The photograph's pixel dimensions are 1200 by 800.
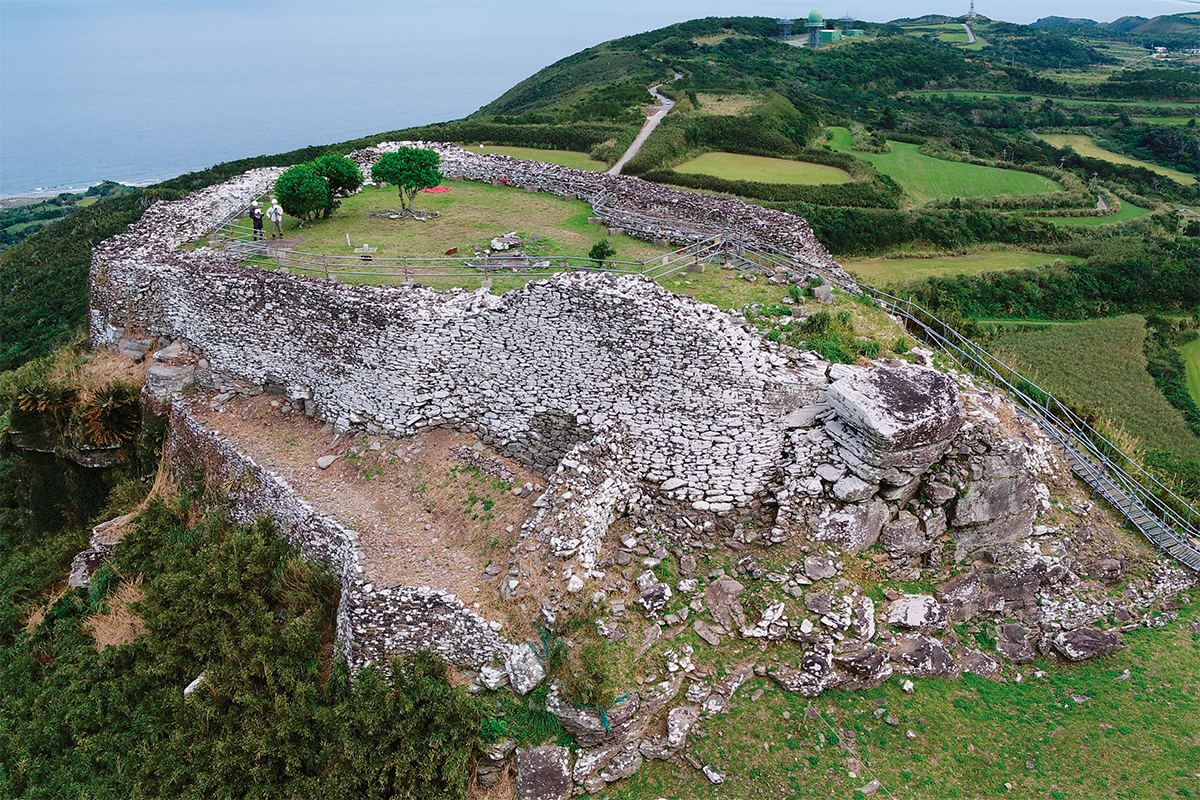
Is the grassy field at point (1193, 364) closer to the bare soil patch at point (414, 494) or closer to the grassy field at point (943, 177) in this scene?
the grassy field at point (943, 177)

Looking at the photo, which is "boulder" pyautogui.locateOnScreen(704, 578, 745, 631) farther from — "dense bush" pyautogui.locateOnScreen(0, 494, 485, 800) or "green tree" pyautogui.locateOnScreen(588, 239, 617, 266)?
"green tree" pyautogui.locateOnScreen(588, 239, 617, 266)

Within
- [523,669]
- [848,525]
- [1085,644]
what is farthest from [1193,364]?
[523,669]

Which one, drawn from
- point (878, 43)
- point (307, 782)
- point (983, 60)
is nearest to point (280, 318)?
point (307, 782)

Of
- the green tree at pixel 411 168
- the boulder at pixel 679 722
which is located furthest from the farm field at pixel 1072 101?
the boulder at pixel 679 722

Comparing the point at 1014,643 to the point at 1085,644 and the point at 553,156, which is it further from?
the point at 553,156

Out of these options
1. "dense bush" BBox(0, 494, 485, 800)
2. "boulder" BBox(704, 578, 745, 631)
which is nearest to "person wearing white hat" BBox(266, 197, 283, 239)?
"dense bush" BBox(0, 494, 485, 800)

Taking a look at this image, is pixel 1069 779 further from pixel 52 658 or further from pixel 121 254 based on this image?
pixel 121 254
